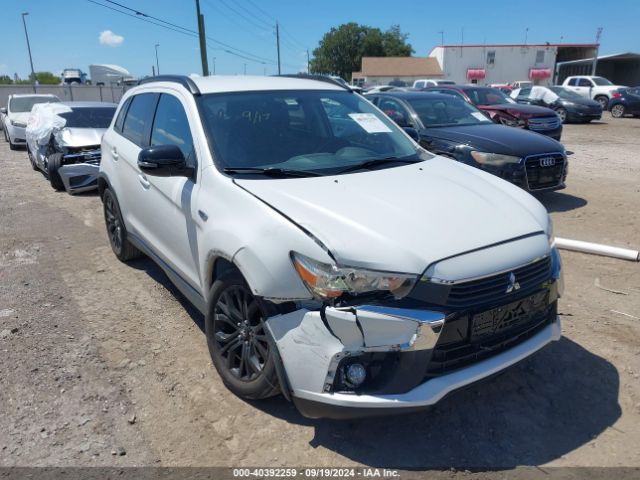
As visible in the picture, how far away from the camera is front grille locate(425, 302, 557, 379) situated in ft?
7.89

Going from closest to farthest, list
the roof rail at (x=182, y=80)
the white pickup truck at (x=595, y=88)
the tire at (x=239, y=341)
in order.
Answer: the tire at (x=239, y=341)
the roof rail at (x=182, y=80)
the white pickup truck at (x=595, y=88)

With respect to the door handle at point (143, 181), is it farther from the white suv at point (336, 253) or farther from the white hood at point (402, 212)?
the white hood at point (402, 212)

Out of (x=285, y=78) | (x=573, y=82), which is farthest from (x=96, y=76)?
(x=285, y=78)

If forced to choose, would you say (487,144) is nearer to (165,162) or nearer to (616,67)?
(165,162)

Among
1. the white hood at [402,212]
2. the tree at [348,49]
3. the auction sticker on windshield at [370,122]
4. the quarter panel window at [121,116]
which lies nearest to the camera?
the white hood at [402,212]

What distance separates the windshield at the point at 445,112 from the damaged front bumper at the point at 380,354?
5.93m

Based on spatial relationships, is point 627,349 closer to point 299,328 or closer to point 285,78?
point 299,328

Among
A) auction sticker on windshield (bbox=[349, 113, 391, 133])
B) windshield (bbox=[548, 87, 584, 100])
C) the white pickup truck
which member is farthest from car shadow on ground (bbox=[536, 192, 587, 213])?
the white pickup truck

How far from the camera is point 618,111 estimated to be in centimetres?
2445

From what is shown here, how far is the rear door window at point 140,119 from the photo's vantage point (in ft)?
14.1

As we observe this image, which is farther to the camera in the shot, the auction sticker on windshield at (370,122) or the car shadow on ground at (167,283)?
the car shadow on ground at (167,283)

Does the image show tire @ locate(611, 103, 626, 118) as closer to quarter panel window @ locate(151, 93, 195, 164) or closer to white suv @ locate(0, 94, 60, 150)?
white suv @ locate(0, 94, 60, 150)

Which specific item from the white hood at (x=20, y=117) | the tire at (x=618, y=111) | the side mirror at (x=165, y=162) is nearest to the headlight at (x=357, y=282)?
the side mirror at (x=165, y=162)

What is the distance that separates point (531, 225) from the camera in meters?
2.81
